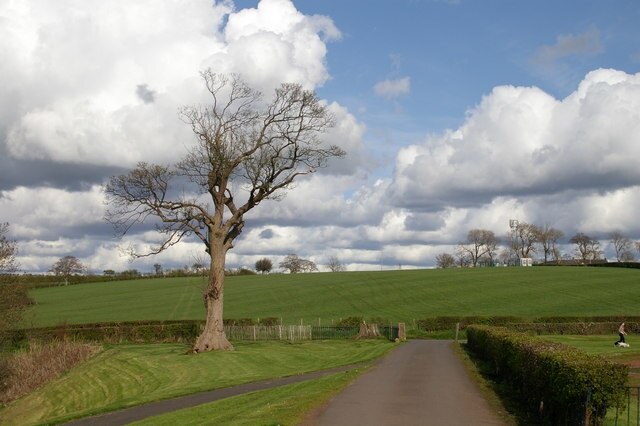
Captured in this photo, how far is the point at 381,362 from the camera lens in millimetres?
30500

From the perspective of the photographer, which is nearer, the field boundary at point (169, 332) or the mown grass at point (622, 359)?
the mown grass at point (622, 359)

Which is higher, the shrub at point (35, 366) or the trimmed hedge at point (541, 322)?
the trimmed hedge at point (541, 322)

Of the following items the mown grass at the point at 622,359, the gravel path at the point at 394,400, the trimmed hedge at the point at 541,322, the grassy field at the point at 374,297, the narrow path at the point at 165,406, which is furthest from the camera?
the grassy field at the point at 374,297

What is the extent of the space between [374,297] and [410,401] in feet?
217

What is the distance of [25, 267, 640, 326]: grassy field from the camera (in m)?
71.5

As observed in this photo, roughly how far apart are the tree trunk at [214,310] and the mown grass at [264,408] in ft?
63.2

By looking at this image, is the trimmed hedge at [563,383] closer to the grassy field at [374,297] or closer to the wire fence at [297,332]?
the wire fence at [297,332]

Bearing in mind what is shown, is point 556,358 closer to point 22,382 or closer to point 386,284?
point 22,382

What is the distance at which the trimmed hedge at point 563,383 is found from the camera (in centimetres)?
1149

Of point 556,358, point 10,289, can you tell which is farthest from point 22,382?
point 556,358

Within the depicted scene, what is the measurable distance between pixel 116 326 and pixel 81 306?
29.5 metres

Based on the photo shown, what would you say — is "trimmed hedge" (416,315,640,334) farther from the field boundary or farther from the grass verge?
the grass verge

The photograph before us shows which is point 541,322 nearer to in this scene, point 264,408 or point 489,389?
point 489,389

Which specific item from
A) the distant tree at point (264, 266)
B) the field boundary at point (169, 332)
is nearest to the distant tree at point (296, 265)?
the distant tree at point (264, 266)
